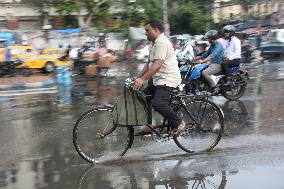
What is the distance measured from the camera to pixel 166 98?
590 cm

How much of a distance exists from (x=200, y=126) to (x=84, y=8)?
30.8 metres

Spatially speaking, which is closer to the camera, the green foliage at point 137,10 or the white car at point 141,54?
the white car at point 141,54

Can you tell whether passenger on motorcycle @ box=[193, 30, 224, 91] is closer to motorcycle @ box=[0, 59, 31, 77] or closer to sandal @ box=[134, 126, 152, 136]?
sandal @ box=[134, 126, 152, 136]

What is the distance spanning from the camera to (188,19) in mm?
40469

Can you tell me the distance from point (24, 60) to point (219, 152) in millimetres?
17097

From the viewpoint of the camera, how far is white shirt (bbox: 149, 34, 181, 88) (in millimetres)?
5719

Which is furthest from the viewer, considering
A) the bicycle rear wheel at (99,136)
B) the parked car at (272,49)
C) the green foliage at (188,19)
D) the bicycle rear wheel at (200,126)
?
the green foliage at (188,19)

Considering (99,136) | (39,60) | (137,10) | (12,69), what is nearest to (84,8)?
(137,10)

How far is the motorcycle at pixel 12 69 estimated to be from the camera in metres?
20.7

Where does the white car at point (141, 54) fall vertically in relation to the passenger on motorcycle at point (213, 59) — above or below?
below

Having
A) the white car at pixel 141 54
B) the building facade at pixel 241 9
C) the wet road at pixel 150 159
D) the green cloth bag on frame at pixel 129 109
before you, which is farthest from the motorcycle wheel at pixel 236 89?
the building facade at pixel 241 9

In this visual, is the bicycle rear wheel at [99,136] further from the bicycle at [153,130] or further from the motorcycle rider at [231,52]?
the motorcycle rider at [231,52]

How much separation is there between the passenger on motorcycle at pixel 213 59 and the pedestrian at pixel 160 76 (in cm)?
430

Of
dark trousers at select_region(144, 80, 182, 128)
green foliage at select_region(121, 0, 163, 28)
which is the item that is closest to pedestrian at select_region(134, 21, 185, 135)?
dark trousers at select_region(144, 80, 182, 128)
